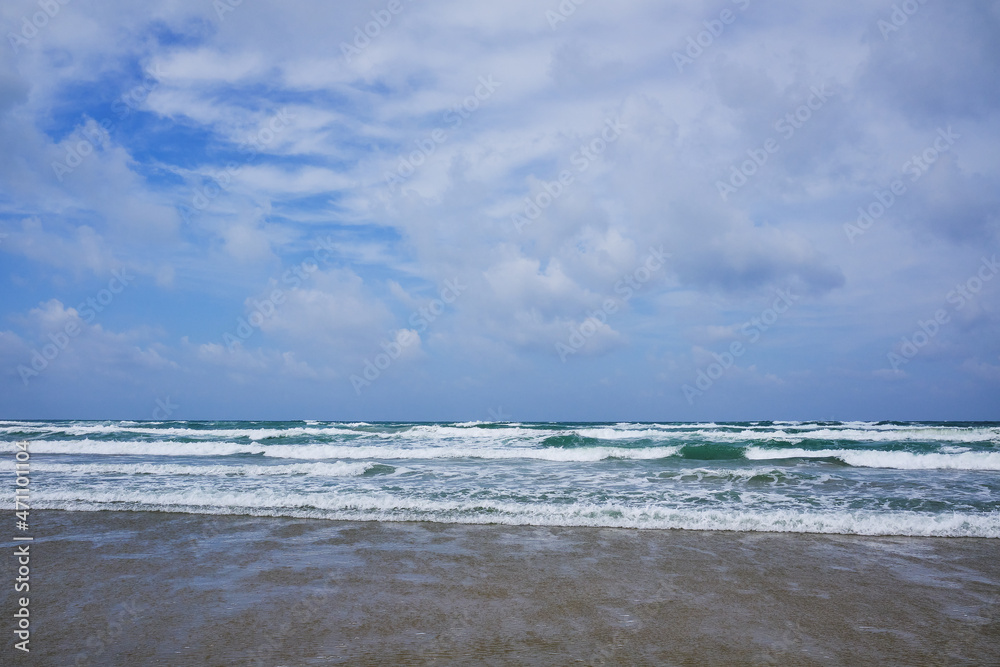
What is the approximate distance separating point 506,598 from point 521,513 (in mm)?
3789

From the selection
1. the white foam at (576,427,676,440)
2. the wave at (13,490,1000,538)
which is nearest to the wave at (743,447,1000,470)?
the wave at (13,490,1000,538)

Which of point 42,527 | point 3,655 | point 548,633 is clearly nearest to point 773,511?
point 548,633

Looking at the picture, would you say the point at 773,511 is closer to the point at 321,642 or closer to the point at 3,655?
the point at 321,642

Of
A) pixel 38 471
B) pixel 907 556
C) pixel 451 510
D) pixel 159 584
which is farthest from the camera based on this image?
pixel 38 471

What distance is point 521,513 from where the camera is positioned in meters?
8.71

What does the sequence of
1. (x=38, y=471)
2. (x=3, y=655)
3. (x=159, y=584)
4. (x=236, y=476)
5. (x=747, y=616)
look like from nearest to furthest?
(x=3, y=655) → (x=747, y=616) → (x=159, y=584) → (x=236, y=476) → (x=38, y=471)

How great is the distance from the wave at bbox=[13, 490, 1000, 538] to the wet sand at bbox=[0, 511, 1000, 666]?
0.44m

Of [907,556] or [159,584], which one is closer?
[159,584]

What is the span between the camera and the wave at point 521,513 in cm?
783

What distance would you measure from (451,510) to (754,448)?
15.5m

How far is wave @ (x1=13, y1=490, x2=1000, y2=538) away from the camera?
7.83 metres

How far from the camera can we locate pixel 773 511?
28.3 feet

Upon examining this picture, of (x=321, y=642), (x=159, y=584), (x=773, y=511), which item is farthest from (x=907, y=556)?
Result: (x=159, y=584)

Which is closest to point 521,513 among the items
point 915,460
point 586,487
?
point 586,487
